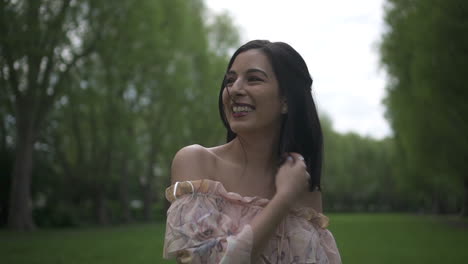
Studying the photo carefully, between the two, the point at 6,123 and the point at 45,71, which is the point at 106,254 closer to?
the point at 45,71

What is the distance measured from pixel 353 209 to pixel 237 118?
79623 mm

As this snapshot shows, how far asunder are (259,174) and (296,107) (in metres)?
0.32

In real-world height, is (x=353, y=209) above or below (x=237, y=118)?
below

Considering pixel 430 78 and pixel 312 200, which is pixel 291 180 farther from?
pixel 430 78

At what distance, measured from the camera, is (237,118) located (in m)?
1.96

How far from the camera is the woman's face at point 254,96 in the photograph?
193cm

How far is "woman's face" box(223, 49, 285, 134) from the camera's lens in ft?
6.33

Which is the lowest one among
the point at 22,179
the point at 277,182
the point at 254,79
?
the point at 22,179

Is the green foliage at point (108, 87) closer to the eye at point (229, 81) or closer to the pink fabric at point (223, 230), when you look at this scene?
the eye at point (229, 81)

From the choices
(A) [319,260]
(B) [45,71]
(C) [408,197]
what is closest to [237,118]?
(A) [319,260]

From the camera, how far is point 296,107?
6.53 feet

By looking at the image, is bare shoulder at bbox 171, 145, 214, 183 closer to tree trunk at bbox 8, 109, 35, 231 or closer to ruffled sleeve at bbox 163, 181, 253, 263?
ruffled sleeve at bbox 163, 181, 253, 263

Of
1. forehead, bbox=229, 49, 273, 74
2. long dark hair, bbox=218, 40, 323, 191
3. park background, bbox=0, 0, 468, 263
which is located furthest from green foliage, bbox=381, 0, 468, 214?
forehead, bbox=229, 49, 273, 74

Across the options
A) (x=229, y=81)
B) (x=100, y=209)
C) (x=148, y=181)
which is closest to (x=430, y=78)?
(x=229, y=81)
